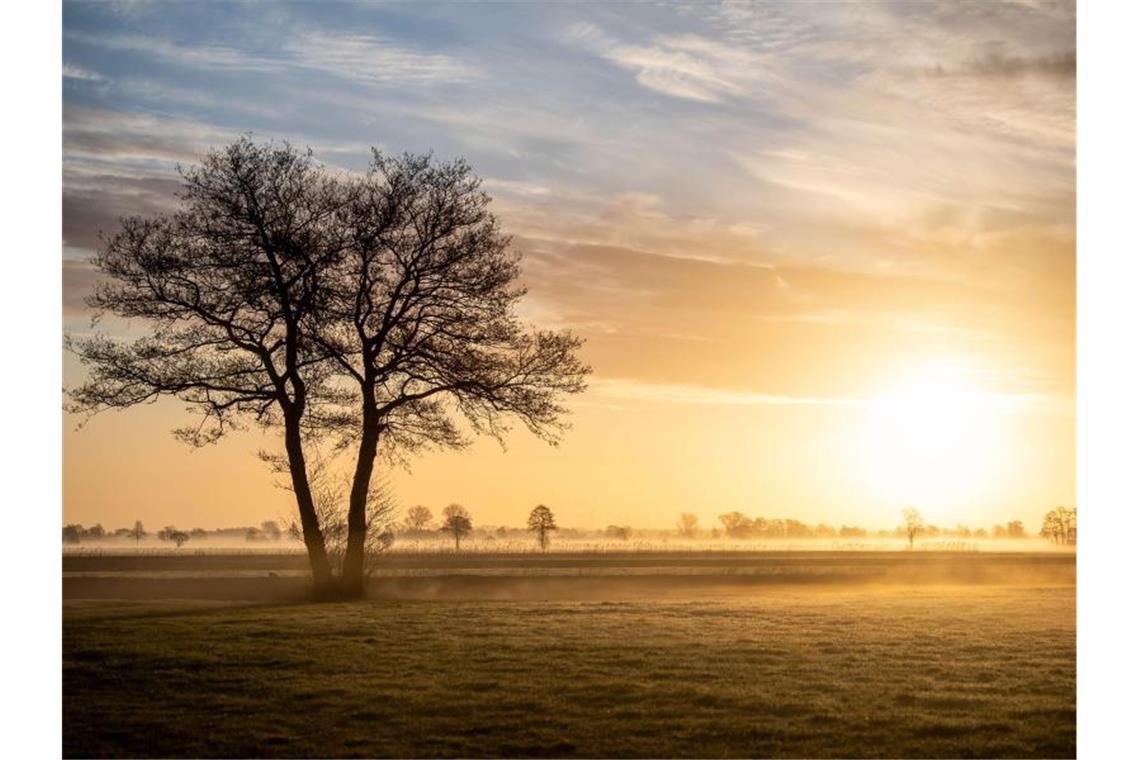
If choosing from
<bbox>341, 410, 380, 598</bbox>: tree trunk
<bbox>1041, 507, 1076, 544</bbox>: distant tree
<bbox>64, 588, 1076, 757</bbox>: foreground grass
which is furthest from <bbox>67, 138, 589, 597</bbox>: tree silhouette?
<bbox>1041, 507, 1076, 544</bbox>: distant tree

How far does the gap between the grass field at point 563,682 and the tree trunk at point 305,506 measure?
3.15ft

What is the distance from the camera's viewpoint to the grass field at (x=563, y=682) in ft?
41.1

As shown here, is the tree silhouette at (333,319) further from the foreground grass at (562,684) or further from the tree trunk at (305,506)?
the foreground grass at (562,684)

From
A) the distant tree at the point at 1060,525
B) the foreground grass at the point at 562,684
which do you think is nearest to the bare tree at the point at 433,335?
the foreground grass at the point at 562,684

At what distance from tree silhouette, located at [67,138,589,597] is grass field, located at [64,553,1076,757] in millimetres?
3008

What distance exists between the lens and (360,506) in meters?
20.0

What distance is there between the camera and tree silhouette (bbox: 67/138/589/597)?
64.3 ft

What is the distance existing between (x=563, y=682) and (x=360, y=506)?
6.95m

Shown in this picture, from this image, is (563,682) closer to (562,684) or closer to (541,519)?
(562,684)

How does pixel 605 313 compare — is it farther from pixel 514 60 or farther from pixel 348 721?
pixel 348 721

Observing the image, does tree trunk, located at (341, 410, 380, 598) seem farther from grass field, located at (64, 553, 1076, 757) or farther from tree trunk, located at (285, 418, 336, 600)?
grass field, located at (64, 553, 1076, 757)

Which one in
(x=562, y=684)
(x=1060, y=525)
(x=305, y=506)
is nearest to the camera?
(x=562, y=684)

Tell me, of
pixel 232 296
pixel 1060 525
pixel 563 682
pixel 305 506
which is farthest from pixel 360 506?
pixel 1060 525
